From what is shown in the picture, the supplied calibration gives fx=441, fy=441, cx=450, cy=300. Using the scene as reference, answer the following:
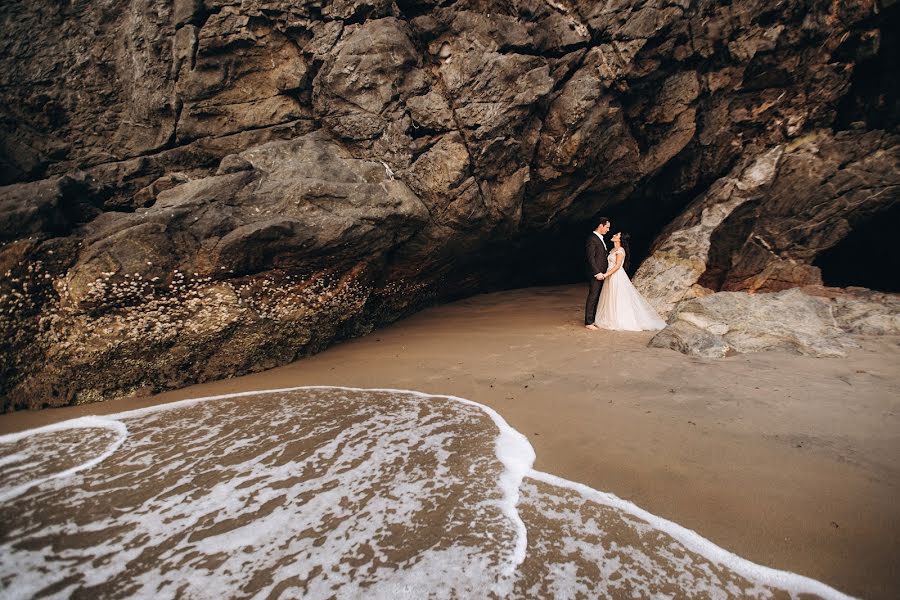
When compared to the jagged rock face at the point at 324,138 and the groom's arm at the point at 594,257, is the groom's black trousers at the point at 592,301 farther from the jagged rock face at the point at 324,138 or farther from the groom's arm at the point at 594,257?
the jagged rock face at the point at 324,138

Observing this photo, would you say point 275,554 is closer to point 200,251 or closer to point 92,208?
point 200,251

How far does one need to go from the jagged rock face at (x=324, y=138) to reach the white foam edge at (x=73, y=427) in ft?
2.01

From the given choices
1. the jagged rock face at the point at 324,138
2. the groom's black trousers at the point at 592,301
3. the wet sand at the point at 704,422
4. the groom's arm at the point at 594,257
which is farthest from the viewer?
the groom's arm at the point at 594,257

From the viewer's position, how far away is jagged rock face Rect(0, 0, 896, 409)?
4.59 meters

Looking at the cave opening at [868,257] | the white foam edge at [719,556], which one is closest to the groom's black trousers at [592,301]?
the cave opening at [868,257]

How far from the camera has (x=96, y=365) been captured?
4402 mm

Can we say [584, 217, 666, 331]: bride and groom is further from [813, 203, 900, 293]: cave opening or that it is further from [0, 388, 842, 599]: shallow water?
[0, 388, 842, 599]: shallow water

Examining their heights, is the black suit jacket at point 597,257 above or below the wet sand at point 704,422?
above

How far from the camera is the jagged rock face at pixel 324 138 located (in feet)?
15.1

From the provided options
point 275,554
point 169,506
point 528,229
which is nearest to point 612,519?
point 275,554

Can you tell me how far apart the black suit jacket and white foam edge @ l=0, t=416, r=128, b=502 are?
6435 millimetres

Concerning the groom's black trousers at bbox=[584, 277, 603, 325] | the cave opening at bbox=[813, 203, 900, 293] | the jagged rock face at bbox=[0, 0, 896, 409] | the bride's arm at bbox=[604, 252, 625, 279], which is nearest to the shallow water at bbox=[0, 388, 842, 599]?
the jagged rock face at bbox=[0, 0, 896, 409]

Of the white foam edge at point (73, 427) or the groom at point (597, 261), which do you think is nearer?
the white foam edge at point (73, 427)

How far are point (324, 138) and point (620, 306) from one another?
5.01m
